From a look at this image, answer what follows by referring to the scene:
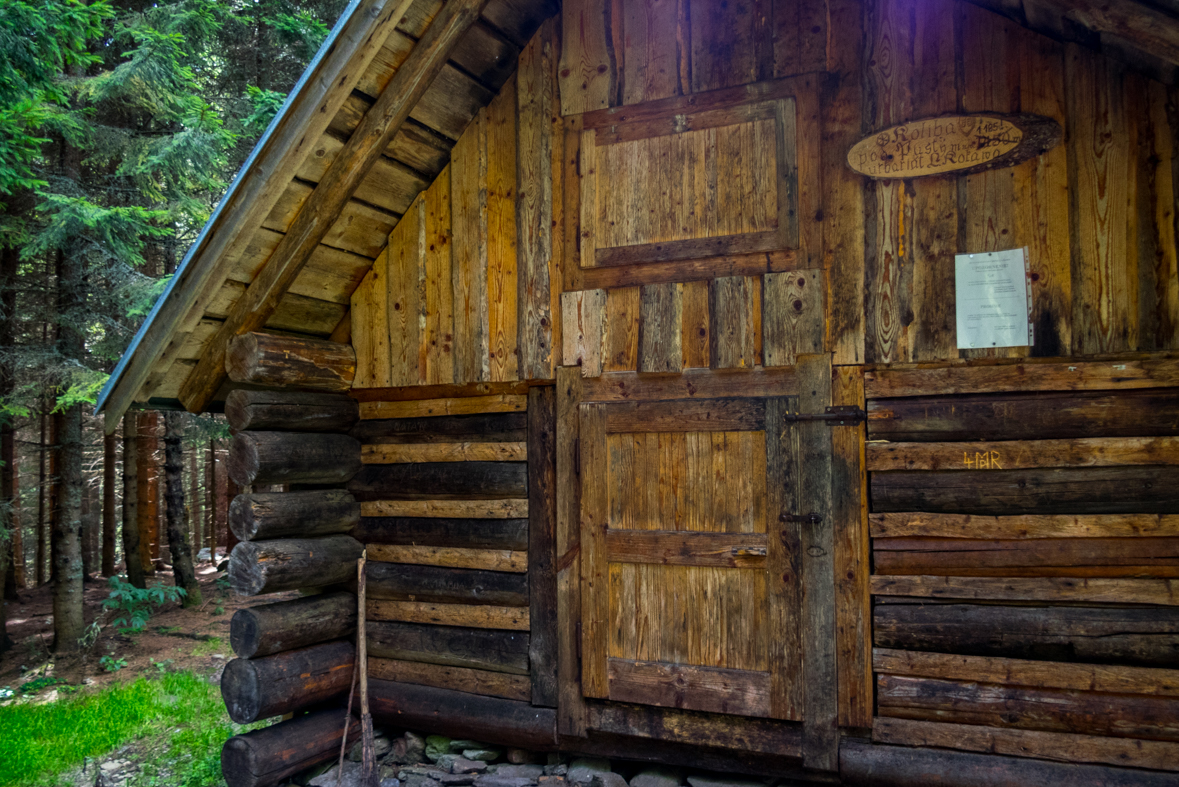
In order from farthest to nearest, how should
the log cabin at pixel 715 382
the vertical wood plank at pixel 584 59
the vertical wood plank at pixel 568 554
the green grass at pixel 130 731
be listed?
the green grass at pixel 130 731, the vertical wood plank at pixel 584 59, the vertical wood plank at pixel 568 554, the log cabin at pixel 715 382

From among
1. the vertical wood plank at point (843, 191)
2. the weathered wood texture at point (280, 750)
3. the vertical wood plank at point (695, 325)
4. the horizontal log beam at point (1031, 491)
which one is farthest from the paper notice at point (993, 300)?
the weathered wood texture at point (280, 750)

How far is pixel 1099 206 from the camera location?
12.0 ft

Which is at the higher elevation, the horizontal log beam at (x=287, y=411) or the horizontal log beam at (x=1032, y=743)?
the horizontal log beam at (x=287, y=411)

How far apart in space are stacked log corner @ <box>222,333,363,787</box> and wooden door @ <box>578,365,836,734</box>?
1967 millimetres

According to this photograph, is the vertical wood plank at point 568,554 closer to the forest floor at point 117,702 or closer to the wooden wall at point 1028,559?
the wooden wall at point 1028,559

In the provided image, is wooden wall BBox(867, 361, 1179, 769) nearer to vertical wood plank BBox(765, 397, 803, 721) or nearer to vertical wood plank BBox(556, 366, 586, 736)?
vertical wood plank BBox(765, 397, 803, 721)

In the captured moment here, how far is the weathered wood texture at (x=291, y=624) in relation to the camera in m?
4.68

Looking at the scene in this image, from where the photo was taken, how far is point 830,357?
410 cm

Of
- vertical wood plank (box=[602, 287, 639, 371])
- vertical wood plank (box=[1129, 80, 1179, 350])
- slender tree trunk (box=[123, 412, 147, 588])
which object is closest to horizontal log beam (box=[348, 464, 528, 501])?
vertical wood plank (box=[602, 287, 639, 371])

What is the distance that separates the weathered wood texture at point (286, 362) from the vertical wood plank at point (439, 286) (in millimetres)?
758

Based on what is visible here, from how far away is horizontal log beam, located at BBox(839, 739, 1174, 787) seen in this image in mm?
3531

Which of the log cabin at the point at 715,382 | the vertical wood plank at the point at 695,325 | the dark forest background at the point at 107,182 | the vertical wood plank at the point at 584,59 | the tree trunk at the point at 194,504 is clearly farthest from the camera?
the tree trunk at the point at 194,504

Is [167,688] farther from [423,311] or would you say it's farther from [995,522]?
[995,522]

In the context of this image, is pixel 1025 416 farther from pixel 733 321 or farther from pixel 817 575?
pixel 733 321
